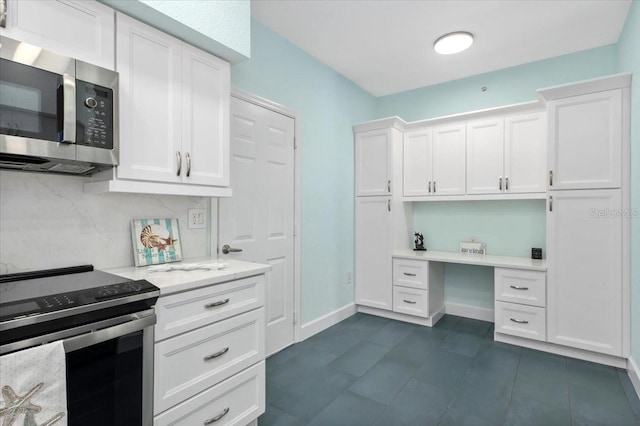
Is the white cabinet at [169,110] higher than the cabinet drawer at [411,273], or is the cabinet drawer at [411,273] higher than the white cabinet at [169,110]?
the white cabinet at [169,110]

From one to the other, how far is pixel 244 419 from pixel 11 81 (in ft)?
5.91

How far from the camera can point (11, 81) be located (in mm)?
1138

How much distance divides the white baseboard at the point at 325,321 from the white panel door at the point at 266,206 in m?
0.17

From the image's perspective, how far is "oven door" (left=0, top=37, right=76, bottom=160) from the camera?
3.70ft

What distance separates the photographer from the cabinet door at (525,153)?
3086 mm

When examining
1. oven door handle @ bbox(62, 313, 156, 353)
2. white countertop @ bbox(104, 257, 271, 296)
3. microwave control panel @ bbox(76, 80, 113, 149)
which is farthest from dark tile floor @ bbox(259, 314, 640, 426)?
microwave control panel @ bbox(76, 80, 113, 149)

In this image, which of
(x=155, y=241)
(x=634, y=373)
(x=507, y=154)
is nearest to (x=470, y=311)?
(x=634, y=373)

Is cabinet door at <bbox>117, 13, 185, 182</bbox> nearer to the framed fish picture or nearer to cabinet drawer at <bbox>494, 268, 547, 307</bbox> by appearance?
the framed fish picture

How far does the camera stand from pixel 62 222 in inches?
61.2

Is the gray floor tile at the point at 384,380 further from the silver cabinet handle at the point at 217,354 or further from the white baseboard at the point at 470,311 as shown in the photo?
the white baseboard at the point at 470,311

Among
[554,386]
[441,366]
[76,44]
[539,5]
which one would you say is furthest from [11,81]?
[554,386]

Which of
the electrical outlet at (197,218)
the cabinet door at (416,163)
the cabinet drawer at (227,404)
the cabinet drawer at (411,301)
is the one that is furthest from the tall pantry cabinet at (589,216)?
the electrical outlet at (197,218)

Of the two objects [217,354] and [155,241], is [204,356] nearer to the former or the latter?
[217,354]

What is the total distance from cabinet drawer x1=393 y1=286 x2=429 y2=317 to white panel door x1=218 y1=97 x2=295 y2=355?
4.22 ft
